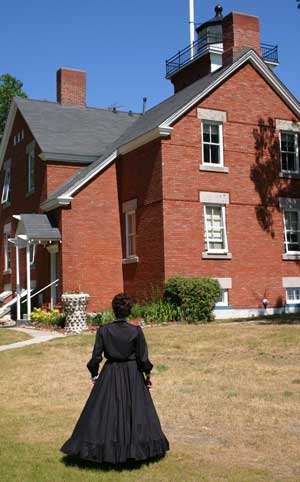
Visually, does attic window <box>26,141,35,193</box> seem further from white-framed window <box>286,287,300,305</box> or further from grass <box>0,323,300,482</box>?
grass <box>0,323,300,482</box>

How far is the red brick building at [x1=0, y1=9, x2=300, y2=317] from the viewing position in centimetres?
2077

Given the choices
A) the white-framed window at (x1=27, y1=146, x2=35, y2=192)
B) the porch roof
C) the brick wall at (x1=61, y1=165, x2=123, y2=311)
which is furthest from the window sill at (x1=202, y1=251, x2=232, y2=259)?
the white-framed window at (x1=27, y1=146, x2=35, y2=192)

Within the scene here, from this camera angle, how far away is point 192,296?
19.2 m

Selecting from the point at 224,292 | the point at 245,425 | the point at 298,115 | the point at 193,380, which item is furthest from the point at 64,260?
the point at 245,425

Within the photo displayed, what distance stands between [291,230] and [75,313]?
29.4 feet

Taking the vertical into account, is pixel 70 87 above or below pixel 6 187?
above

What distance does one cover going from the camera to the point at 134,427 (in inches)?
239

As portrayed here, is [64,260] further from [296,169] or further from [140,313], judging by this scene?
Answer: [296,169]

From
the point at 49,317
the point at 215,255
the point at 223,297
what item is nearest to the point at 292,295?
the point at 223,297

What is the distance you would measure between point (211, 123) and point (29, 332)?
9.40m

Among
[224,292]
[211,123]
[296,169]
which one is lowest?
[224,292]

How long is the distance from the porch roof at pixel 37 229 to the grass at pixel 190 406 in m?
7.40

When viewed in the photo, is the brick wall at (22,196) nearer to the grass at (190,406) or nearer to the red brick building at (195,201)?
the red brick building at (195,201)

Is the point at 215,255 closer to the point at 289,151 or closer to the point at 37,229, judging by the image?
the point at 289,151
